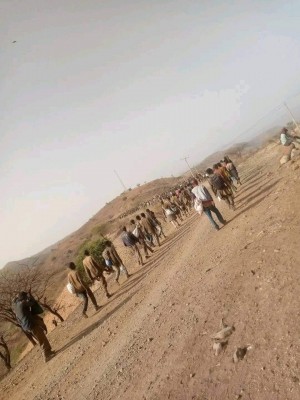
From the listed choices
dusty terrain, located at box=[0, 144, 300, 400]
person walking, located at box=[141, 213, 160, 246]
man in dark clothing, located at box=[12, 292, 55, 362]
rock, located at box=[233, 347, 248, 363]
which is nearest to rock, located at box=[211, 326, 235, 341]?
dusty terrain, located at box=[0, 144, 300, 400]

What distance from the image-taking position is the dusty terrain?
386 cm

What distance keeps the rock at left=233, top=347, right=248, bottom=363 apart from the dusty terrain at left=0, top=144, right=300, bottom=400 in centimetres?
6

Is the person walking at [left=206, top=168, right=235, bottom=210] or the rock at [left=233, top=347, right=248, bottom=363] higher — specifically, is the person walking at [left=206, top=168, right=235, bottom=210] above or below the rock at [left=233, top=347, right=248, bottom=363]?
above

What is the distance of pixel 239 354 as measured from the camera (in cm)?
405

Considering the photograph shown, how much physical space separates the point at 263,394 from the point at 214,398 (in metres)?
0.63

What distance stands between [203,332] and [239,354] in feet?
3.84

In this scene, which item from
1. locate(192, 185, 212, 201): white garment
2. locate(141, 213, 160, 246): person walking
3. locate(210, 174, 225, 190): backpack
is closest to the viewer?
locate(192, 185, 212, 201): white garment

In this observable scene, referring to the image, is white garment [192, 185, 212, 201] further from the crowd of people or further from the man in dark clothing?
the man in dark clothing

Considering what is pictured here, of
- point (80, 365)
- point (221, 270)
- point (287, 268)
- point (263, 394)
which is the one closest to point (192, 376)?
point (263, 394)

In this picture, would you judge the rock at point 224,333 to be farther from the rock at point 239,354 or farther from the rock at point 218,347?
Answer: the rock at point 239,354

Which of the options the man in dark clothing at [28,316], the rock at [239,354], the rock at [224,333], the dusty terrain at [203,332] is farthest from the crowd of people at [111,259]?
the rock at [239,354]

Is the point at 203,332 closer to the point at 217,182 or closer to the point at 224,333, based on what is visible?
the point at 224,333

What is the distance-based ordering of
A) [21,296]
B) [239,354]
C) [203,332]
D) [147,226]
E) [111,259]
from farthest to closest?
[147,226] → [111,259] → [21,296] → [203,332] → [239,354]

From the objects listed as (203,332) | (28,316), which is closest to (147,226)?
(28,316)
